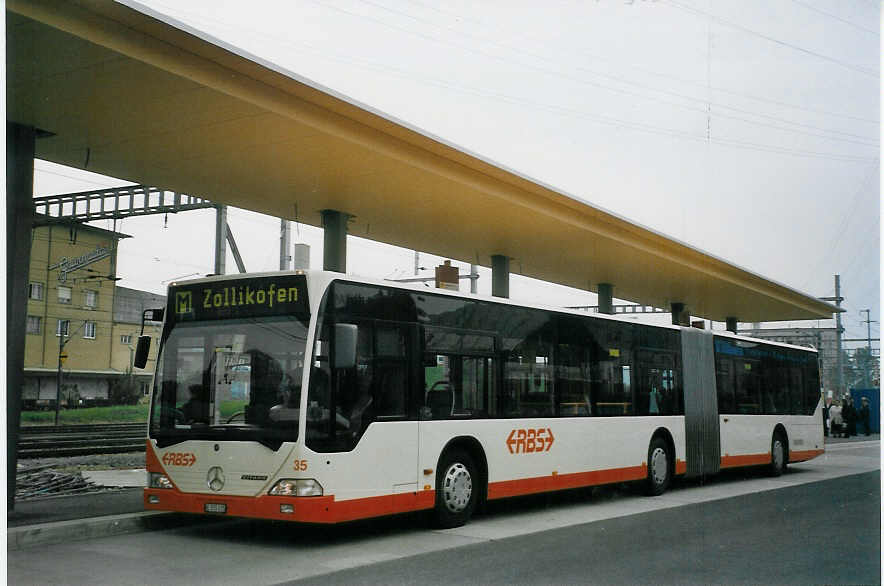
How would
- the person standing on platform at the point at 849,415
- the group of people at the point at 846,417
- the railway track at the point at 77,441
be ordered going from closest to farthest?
the railway track at the point at 77,441, the group of people at the point at 846,417, the person standing on platform at the point at 849,415

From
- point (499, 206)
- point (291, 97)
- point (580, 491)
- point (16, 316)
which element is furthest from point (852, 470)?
point (16, 316)

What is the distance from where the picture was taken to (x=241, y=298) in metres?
9.83

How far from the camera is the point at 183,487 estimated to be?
9742mm

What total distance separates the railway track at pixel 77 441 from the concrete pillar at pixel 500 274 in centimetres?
989

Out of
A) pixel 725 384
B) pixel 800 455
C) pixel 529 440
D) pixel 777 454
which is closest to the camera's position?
pixel 529 440

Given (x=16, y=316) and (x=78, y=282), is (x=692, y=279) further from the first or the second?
(x=16, y=316)

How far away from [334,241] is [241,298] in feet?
23.0

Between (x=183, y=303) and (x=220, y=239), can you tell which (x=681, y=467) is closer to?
(x=183, y=303)

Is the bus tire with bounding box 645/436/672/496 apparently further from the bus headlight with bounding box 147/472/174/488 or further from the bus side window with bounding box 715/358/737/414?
the bus headlight with bounding box 147/472/174/488

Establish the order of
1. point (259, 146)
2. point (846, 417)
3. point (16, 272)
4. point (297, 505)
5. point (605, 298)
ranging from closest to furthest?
point (297, 505)
point (16, 272)
point (259, 146)
point (605, 298)
point (846, 417)

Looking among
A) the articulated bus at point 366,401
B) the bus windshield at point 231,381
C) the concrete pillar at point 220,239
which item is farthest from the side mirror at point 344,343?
the concrete pillar at point 220,239

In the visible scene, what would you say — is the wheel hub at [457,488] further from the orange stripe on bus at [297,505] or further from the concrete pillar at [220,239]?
the concrete pillar at [220,239]

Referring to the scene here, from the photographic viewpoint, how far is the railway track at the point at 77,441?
66.2ft

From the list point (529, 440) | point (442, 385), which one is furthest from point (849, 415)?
point (442, 385)
